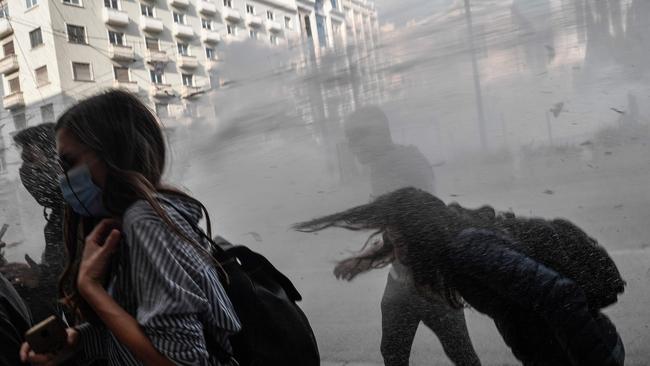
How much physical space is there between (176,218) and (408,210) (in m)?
0.78

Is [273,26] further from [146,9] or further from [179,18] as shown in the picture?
[146,9]

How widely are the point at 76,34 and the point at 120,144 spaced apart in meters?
1.17

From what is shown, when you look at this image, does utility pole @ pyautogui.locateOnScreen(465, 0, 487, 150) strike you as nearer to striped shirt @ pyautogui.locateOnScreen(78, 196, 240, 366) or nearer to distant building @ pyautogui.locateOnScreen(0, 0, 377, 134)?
distant building @ pyautogui.locateOnScreen(0, 0, 377, 134)

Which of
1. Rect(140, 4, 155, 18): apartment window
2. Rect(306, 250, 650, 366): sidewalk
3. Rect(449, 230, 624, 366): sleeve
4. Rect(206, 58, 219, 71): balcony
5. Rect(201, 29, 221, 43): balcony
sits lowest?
Rect(306, 250, 650, 366): sidewalk

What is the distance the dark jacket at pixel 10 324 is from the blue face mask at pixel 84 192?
0.40 m

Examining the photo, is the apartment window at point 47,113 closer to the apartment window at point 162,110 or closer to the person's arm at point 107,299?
the apartment window at point 162,110

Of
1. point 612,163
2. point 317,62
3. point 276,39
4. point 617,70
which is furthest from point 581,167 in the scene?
point 276,39

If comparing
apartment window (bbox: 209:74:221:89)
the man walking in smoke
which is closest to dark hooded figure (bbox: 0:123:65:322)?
apartment window (bbox: 209:74:221:89)

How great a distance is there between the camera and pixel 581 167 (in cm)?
149

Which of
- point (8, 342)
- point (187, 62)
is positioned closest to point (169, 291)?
point (8, 342)

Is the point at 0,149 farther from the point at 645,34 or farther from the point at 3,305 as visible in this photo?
the point at 645,34

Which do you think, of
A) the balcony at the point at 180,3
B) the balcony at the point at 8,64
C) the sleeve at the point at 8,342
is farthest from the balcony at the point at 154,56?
the sleeve at the point at 8,342

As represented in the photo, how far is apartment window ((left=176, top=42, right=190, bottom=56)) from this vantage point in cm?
191

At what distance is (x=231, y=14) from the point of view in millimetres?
1948
